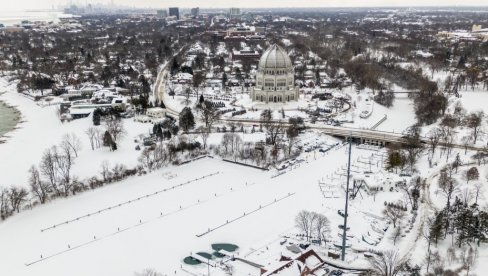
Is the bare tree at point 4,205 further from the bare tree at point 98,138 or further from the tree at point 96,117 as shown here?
the tree at point 96,117

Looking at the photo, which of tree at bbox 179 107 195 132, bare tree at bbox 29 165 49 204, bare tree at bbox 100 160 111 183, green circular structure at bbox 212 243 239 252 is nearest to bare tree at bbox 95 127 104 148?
bare tree at bbox 100 160 111 183

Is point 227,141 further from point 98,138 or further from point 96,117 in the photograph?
point 96,117

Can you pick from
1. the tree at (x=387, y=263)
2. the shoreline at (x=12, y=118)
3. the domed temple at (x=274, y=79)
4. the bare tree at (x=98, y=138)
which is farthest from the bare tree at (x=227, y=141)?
the shoreline at (x=12, y=118)

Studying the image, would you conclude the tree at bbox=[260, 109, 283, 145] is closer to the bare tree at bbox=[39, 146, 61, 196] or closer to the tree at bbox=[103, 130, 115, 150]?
the tree at bbox=[103, 130, 115, 150]

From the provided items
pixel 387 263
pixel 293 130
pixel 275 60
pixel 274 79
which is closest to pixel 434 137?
pixel 293 130

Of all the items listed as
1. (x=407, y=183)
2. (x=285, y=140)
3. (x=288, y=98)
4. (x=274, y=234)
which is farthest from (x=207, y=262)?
(x=288, y=98)
